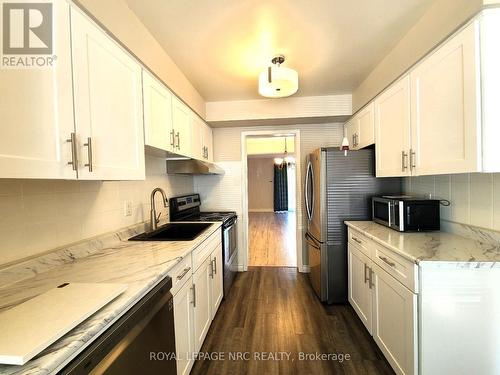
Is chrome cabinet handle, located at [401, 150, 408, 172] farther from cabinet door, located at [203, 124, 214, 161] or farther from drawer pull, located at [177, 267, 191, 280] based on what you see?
cabinet door, located at [203, 124, 214, 161]

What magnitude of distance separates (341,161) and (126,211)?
210cm

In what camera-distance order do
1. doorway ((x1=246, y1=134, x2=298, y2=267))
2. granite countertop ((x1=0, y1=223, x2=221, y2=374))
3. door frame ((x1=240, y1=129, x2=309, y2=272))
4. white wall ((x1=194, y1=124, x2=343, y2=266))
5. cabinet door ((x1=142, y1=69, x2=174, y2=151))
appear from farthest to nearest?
1. doorway ((x1=246, y1=134, x2=298, y2=267))
2. white wall ((x1=194, y1=124, x2=343, y2=266))
3. door frame ((x1=240, y1=129, x2=309, y2=272))
4. cabinet door ((x1=142, y1=69, x2=174, y2=151))
5. granite countertop ((x1=0, y1=223, x2=221, y2=374))

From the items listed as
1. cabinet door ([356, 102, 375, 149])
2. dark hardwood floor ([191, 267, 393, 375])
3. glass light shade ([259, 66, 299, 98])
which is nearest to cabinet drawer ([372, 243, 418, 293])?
dark hardwood floor ([191, 267, 393, 375])

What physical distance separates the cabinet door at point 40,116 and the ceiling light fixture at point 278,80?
131 centimetres

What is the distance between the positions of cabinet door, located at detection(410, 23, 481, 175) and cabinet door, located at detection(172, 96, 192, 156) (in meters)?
1.93

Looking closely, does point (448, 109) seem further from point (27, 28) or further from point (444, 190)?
point (27, 28)

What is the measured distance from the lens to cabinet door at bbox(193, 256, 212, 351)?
1.69 metres

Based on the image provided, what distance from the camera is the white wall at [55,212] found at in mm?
1028

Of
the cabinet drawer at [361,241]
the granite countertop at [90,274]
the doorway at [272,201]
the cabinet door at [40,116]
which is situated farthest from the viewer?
the doorway at [272,201]

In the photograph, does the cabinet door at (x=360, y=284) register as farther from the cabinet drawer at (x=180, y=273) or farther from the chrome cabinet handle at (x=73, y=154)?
the chrome cabinet handle at (x=73, y=154)

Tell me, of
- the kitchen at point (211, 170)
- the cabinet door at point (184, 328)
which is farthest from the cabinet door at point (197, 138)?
the cabinet door at point (184, 328)

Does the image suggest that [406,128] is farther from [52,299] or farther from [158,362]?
[52,299]

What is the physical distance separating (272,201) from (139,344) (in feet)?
28.6

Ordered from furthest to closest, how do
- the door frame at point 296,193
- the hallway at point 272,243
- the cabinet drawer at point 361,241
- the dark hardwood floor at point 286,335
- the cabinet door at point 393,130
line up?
the hallway at point 272,243
the door frame at point 296,193
the cabinet drawer at point 361,241
the cabinet door at point 393,130
the dark hardwood floor at point 286,335
